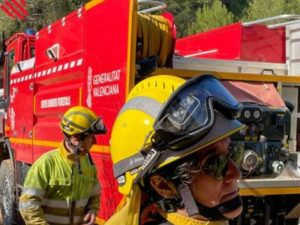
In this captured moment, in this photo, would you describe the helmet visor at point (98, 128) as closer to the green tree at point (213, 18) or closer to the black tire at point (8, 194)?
the black tire at point (8, 194)

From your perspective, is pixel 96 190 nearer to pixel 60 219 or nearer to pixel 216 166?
pixel 60 219

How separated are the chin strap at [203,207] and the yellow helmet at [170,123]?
98mm

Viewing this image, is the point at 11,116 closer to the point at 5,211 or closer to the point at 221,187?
the point at 5,211

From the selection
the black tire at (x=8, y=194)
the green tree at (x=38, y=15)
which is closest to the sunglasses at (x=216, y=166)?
the black tire at (x=8, y=194)

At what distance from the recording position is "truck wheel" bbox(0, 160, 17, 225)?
7.01 meters

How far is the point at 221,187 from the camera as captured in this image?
5.61 ft

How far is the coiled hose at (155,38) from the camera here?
14.0ft

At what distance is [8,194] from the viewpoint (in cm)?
717

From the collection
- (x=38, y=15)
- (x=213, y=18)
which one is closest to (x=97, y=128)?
(x=38, y=15)

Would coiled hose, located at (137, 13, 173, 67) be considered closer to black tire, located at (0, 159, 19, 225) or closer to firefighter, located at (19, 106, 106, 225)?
firefighter, located at (19, 106, 106, 225)

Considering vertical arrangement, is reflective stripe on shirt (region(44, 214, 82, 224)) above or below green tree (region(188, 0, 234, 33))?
below

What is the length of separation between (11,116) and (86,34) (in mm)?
3054

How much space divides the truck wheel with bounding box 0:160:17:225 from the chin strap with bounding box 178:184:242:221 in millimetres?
5648

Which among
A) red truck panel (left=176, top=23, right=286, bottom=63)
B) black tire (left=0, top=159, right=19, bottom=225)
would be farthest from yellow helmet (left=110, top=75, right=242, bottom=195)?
black tire (left=0, top=159, right=19, bottom=225)
